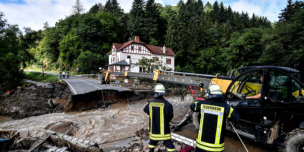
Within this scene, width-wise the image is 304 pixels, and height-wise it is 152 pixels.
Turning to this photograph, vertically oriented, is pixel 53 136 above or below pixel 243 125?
below

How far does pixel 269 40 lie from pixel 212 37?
22907 mm

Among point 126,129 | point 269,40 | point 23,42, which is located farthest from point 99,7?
point 126,129

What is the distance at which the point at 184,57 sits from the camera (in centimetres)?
4150

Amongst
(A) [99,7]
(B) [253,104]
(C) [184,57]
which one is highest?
(A) [99,7]

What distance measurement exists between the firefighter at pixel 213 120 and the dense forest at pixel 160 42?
73.7ft

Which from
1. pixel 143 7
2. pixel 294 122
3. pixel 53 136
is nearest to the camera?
pixel 294 122

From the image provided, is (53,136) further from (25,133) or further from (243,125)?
(243,125)

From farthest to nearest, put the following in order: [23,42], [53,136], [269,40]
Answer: [23,42] → [269,40] → [53,136]

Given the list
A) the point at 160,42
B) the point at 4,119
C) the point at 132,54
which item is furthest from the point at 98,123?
the point at 160,42

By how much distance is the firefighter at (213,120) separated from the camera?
268 centimetres

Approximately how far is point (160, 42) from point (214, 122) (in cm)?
4602

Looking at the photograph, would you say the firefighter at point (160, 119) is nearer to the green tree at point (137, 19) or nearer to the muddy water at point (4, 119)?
the muddy water at point (4, 119)

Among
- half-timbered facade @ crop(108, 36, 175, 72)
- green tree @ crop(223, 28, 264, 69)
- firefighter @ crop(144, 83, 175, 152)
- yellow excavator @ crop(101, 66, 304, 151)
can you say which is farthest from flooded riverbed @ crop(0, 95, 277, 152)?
green tree @ crop(223, 28, 264, 69)

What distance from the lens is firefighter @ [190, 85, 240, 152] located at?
2676mm
